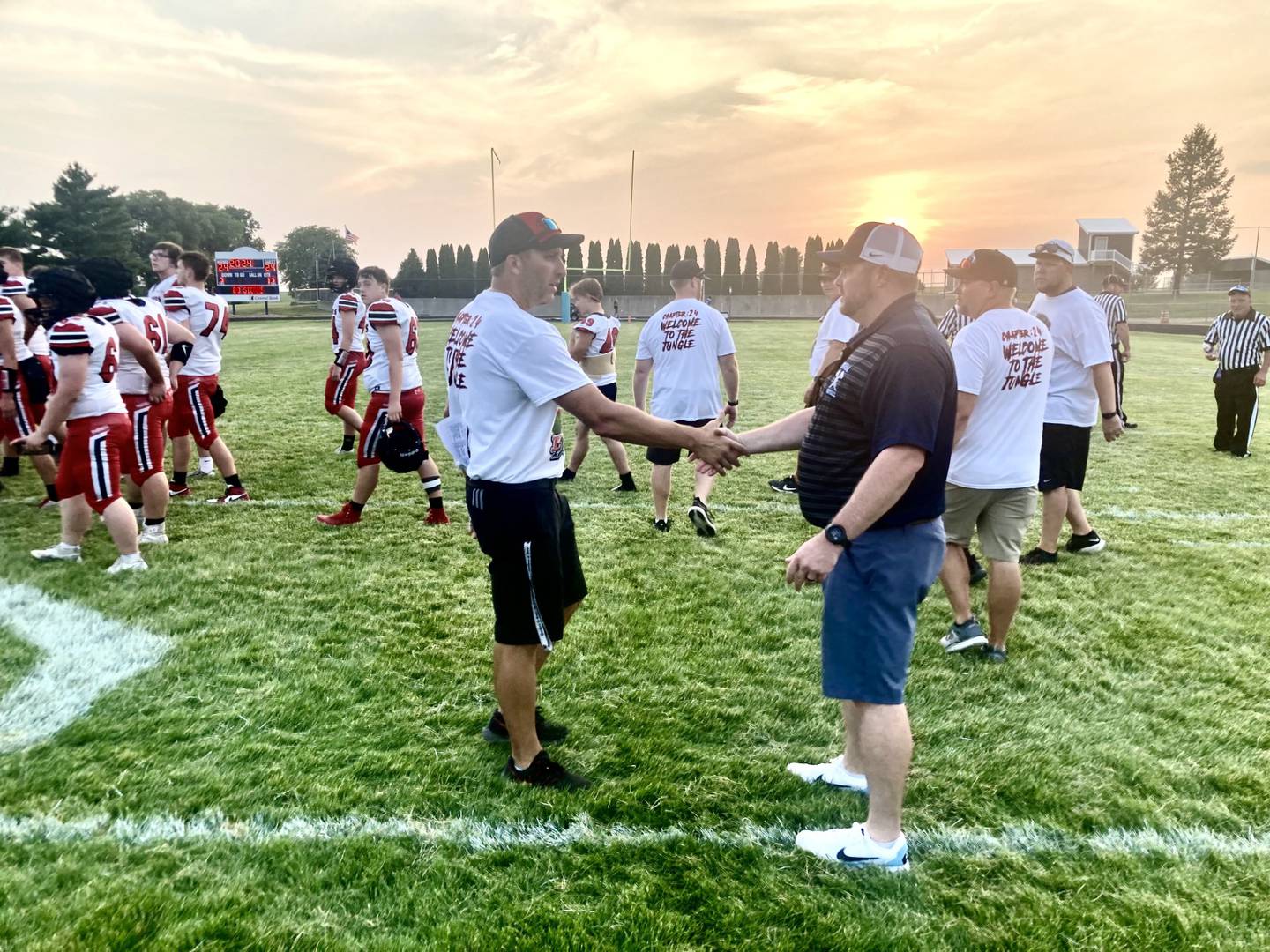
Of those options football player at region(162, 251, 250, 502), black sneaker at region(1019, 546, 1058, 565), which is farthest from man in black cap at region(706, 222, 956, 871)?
football player at region(162, 251, 250, 502)

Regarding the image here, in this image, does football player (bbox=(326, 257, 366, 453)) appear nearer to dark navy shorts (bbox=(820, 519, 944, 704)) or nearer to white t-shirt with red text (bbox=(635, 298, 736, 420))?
white t-shirt with red text (bbox=(635, 298, 736, 420))

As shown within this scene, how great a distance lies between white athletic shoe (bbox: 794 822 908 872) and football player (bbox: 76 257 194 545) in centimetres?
549

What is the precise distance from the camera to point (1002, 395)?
421 centimetres

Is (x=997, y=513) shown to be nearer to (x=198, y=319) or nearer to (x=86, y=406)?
(x=86, y=406)

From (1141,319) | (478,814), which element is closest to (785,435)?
(478,814)

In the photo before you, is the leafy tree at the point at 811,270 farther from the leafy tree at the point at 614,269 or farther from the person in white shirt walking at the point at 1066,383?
the person in white shirt walking at the point at 1066,383

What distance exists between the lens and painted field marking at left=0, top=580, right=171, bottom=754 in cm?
355

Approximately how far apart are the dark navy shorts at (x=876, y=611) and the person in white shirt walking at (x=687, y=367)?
3.99 meters

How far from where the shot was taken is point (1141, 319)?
46906mm

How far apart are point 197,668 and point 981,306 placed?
456 centimetres

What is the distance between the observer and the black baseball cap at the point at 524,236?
298cm

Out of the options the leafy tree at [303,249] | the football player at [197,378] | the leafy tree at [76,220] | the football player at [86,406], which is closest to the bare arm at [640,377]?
the football player at [197,378]

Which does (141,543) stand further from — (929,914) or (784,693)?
(929,914)

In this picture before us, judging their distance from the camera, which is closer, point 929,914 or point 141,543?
point 929,914
